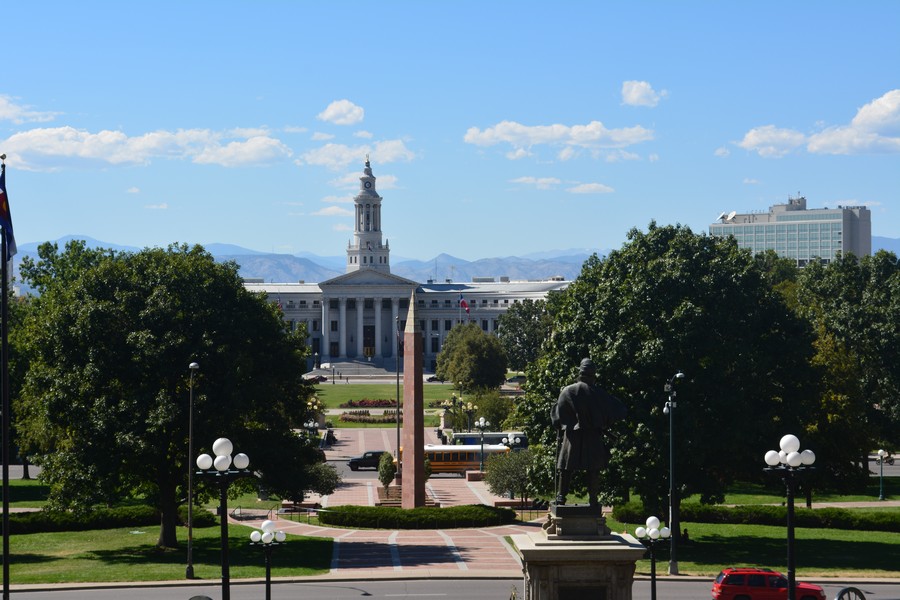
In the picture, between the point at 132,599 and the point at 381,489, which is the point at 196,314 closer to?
the point at 132,599

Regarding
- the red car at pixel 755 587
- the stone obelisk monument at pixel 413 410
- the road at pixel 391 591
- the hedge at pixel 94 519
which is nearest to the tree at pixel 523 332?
the stone obelisk monument at pixel 413 410

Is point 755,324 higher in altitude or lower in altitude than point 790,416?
higher

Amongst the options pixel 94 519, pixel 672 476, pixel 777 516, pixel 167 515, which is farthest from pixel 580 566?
pixel 94 519

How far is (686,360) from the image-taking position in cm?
4394

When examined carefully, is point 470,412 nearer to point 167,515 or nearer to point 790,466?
point 167,515

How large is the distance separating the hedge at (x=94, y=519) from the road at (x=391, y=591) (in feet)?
42.2

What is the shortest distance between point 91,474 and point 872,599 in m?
27.3

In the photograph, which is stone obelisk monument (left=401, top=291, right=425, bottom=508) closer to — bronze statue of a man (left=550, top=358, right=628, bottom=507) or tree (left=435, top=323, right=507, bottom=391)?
bronze statue of a man (left=550, top=358, right=628, bottom=507)

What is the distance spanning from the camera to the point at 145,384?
4475 cm

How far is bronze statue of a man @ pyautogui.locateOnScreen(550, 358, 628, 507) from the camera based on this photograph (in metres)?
19.7

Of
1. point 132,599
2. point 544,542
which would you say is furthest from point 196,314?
point 544,542

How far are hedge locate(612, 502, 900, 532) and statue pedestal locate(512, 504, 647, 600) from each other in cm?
3197

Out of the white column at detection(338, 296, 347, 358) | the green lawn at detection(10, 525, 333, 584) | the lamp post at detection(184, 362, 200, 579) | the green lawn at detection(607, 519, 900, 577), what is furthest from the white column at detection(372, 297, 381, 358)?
the lamp post at detection(184, 362, 200, 579)

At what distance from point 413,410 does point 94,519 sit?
14860 millimetres
